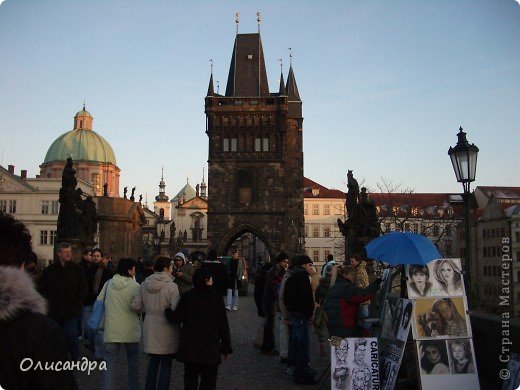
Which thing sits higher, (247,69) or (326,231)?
(247,69)

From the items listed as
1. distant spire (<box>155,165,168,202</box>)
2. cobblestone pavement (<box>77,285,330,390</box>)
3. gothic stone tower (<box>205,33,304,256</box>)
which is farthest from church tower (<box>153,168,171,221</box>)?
cobblestone pavement (<box>77,285,330,390</box>)

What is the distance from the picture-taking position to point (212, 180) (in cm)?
4444

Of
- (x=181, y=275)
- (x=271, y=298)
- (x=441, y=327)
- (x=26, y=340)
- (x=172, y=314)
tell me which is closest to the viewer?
(x=26, y=340)

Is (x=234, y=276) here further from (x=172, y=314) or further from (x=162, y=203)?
(x=162, y=203)

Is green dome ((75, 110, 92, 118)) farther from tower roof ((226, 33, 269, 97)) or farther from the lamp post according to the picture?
the lamp post

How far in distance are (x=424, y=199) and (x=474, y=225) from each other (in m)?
29.4

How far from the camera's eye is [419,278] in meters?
6.42

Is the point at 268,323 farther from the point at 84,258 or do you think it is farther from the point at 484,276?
the point at 484,276

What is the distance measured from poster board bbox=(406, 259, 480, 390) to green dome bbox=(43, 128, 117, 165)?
87579 mm

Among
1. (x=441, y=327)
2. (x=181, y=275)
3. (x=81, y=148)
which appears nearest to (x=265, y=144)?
(x=181, y=275)

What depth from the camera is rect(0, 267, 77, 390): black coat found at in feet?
7.47

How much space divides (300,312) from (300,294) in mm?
266

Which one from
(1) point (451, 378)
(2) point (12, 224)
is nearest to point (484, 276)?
(1) point (451, 378)

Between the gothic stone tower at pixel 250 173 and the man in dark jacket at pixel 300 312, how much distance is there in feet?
110
